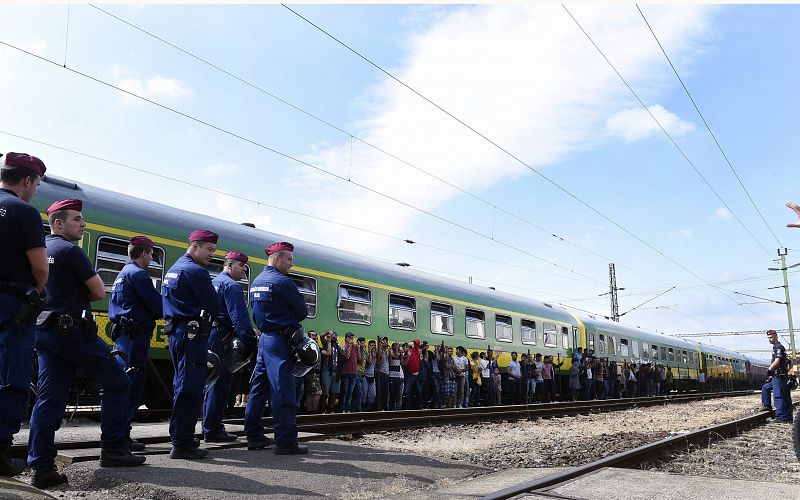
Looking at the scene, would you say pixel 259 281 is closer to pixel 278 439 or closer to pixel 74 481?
pixel 278 439

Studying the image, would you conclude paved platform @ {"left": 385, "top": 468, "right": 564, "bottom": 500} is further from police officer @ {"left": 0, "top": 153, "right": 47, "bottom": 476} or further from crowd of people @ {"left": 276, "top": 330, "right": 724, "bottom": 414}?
crowd of people @ {"left": 276, "top": 330, "right": 724, "bottom": 414}

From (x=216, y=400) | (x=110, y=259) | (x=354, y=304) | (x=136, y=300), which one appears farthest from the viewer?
(x=354, y=304)

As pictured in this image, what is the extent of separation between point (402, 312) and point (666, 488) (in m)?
9.98

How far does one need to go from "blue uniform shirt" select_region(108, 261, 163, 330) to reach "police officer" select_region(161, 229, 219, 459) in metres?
0.18

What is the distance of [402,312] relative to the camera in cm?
1470

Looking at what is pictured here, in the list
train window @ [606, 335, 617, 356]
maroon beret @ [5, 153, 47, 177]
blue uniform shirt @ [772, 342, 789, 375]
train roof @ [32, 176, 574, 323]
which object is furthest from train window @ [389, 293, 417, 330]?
train window @ [606, 335, 617, 356]

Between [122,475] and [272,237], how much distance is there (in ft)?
25.5

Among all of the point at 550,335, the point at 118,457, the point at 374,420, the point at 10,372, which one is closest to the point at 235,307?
the point at 118,457

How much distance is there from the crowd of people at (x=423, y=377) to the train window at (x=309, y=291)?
0.49 meters

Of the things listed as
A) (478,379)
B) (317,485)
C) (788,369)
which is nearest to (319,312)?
(478,379)

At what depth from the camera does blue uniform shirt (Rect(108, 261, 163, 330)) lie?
222 inches

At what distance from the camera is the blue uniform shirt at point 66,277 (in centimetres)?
457

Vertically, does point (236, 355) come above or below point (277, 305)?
below

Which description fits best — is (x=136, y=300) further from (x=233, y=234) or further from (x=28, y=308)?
(x=233, y=234)
